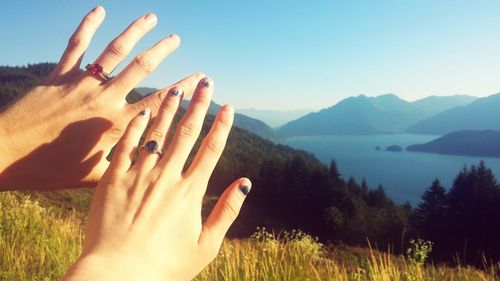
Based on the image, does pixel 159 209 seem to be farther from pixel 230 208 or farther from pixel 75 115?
pixel 75 115

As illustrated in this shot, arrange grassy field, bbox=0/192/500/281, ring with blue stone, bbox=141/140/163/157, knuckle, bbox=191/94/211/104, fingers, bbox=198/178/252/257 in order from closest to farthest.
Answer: fingers, bbox=198/178/252/257 → ring with blue stone, bbox=141/140/163/157 → knuckle, bbox=191/94/211/104 → grassy field, bbox=0/192/500/281

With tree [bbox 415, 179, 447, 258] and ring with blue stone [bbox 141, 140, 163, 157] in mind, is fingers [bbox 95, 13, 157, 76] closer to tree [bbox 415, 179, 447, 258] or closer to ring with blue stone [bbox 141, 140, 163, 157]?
ring with blue stone [bbox 141, 140, 163, 157]

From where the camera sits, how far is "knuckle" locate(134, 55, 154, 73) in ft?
5.93

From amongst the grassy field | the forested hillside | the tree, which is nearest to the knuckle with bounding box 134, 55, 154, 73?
the grassy field

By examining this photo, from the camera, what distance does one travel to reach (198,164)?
131 cm

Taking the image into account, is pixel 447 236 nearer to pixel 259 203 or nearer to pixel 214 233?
pixel 259 203

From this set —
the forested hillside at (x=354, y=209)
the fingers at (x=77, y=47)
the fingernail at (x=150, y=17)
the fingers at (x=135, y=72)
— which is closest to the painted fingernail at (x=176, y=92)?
the fingers at (x=135, y=72)

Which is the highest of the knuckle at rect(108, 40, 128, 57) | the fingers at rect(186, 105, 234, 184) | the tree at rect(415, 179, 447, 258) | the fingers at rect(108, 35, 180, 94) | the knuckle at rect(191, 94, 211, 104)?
the knuckle at rect(108, 40, 128, 57)

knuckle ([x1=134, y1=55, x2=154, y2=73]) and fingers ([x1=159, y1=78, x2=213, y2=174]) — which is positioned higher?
knuckle ([x1=134, y1=55, x2=154, y2=73])

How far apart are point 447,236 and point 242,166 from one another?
40.7 metres

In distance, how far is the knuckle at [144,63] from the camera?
1.81 m

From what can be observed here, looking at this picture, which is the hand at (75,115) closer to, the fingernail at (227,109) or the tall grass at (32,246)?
the fingernail at (227,109)

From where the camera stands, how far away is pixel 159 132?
1.40 m

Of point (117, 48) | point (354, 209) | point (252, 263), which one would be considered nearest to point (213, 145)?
point (117, 48)
